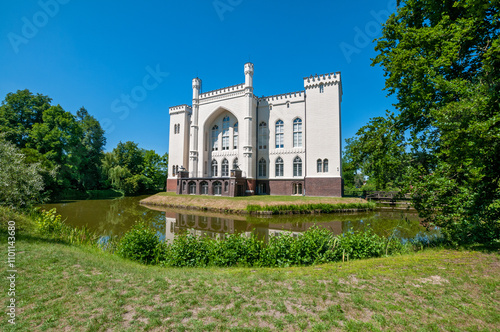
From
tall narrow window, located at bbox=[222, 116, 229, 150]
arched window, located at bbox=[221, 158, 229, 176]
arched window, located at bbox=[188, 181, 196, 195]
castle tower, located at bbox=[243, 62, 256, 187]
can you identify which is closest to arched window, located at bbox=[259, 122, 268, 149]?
castle tower, located at bbox=[243, 62, 256, 187]

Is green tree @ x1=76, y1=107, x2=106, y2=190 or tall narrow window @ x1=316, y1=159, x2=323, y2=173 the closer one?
tall narrow window @ x1=316, y1=159, x2=323, y2=173

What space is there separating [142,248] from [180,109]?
32888 mm

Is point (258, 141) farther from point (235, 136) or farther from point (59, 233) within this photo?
point (59, 233)

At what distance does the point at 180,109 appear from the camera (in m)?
36.5

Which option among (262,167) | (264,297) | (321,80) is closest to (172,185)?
(262,167)

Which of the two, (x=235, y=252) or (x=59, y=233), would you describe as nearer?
(x=235, y=252)

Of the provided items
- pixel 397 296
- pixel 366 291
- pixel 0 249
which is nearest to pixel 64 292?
pixel 0 249

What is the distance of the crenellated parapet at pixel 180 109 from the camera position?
119 feet

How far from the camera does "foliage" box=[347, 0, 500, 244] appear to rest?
554cm

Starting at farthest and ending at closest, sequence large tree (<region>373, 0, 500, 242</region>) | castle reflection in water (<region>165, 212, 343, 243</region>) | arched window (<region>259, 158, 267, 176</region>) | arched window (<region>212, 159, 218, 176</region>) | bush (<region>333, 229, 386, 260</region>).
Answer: arched window (<region>212, 159, 218, 176</region>) < arched window (<region>259, 158, 267, 176</region>) < castle reflection in water (<region>165, 212, 343, 243</region>) < bush (<region>333, 229, 386, 260</region>) < large tree (<region>373, 0, 500, 242</region>)

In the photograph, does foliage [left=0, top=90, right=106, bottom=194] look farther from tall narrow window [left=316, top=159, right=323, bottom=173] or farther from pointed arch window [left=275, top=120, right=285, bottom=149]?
tall narrow window [left=316, top=159, right=323, bottom=173]

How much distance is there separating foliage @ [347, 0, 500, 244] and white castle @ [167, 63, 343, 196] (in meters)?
17.2

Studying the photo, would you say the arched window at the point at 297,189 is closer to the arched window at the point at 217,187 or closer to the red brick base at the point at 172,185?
the arched window at the point at 217,187

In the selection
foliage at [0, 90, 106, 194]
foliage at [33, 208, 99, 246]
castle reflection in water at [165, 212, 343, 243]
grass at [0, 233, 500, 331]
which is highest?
foliage at [0, 90, 106, 194]
